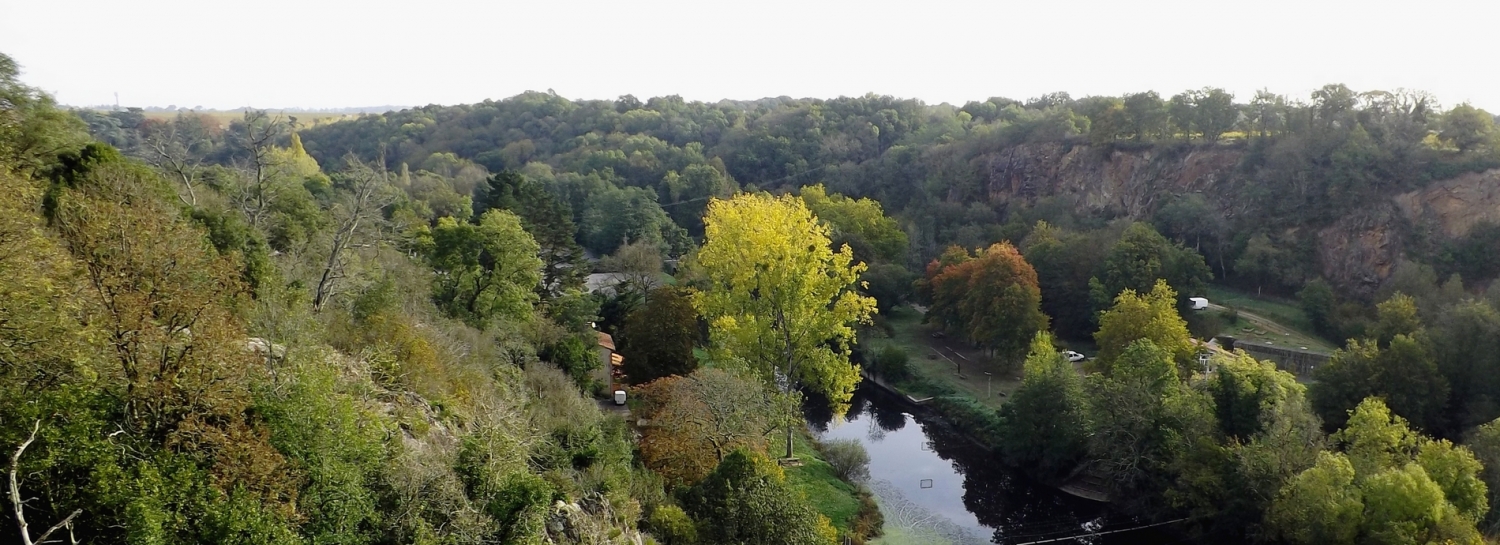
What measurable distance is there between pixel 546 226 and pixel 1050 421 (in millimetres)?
17493

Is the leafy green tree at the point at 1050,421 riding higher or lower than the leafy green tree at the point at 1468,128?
lower

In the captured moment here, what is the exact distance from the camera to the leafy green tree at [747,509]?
13.8 meters

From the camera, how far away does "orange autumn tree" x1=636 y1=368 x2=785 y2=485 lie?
16969mm

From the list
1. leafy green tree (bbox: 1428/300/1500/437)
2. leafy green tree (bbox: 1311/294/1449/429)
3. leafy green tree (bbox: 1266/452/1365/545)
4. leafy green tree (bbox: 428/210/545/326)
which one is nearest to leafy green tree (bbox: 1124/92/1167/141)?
leafy green tree (bbox: 1428/300/1500/437)

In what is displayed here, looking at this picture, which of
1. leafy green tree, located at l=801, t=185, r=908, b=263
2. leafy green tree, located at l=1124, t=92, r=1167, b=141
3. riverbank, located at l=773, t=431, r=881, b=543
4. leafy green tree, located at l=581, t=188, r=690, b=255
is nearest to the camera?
riverbank, located at l=773, t=431, r=881, b=543

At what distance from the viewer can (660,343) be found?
24.5 m

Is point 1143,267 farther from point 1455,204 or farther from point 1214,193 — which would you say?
point 1455,204

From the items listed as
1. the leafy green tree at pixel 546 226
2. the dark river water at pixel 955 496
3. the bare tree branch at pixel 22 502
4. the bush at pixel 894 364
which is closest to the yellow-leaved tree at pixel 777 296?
the dark river water at pixel 955 496

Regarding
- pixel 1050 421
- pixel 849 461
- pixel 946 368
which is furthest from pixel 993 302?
pixel 849 461

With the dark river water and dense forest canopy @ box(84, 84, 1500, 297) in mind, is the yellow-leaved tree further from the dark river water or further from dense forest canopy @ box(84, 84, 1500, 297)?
dense forest canopy @ box(84, 84, 1500, 297)

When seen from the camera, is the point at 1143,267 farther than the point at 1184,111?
No

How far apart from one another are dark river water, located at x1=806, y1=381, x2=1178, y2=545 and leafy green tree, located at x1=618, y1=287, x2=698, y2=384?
6203mm

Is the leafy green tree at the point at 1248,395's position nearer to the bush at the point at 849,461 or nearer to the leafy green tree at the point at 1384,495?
the leafy green tree at the point at 1384,495

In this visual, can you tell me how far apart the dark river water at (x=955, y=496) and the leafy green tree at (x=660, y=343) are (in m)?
6.20
